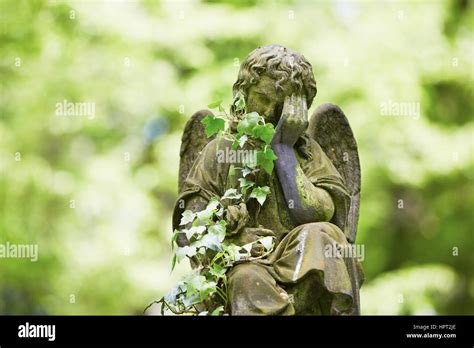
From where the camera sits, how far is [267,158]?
20.9 ft

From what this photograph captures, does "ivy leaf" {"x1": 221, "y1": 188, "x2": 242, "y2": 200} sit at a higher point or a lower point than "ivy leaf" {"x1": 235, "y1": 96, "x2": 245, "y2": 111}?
lower

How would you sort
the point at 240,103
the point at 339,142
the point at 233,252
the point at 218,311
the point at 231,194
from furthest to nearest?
the point at 339,142
the point at 240,103
the point at 231,194
the point at 233,252
the point at 218,311

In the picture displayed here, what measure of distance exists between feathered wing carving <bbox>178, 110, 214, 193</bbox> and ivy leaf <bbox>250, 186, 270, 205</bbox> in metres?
0.81

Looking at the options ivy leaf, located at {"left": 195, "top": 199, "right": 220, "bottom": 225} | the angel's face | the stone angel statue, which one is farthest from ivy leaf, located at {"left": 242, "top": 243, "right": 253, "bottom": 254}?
the angel's face

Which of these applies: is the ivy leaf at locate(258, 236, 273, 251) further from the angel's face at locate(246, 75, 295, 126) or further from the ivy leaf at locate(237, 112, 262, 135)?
the angel's face at locate(246, 75, 295, 126)

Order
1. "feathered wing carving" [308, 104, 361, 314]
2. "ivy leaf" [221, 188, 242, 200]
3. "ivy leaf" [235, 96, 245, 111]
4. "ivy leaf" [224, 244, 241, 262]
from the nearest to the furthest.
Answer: "ivy leaf" [224, 244, 241, 262] → "ivy leaf" [221, 188, 242, 200] → "ivy leaf" [235, 96, 245, 111] → "feathered wing carving" [308, 104, 361, 314]

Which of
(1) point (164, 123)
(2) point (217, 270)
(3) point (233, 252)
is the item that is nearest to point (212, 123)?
(3) point (233, 252)

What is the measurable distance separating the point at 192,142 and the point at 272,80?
2.85ft

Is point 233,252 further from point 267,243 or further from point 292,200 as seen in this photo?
point 292,200

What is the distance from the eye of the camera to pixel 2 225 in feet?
42.8

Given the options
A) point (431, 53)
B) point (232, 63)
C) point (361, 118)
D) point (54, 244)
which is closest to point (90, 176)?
point (54, 244)

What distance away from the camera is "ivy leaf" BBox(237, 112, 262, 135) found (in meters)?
6.39
